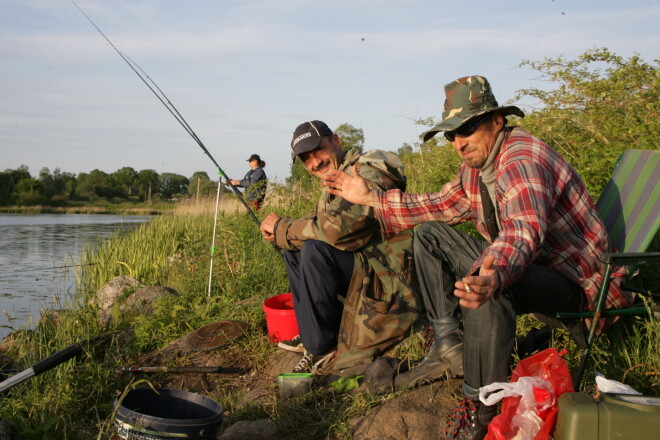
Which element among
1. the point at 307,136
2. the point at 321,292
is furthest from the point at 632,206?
the point at 307,136

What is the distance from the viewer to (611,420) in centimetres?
181

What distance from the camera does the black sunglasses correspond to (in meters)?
2.51

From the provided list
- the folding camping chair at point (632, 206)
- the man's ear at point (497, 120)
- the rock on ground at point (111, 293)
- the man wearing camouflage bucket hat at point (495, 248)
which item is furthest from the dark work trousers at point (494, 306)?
the rock on ground at point (111, 293)

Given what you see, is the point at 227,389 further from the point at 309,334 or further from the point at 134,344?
the point at 134,344

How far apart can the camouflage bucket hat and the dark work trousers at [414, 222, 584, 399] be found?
509 mm

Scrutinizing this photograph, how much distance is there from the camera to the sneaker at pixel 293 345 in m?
3.70

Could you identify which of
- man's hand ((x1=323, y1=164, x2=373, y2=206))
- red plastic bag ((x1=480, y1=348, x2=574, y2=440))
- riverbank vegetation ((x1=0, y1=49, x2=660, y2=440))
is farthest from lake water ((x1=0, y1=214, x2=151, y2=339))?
red plastic bag ((x1=480, y1=348, x2=574, y2=440))

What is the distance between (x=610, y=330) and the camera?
301 centimetres

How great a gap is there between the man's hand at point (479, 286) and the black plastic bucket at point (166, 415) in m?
0.99

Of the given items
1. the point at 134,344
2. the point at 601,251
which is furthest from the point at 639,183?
the point at 134,344

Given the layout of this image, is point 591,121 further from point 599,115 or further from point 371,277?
point 371,277

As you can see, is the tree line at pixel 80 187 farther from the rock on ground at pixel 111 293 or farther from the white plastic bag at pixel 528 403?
the white plastic bag at pixel 528 403

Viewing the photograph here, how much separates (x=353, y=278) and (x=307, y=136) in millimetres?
825

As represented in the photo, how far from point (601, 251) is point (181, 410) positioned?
1.78 m
